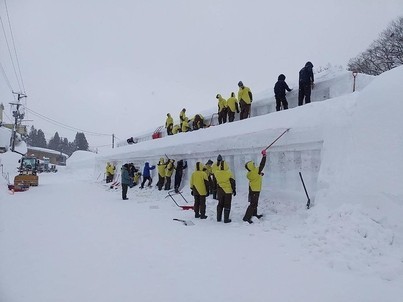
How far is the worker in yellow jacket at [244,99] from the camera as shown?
1255 centimetres

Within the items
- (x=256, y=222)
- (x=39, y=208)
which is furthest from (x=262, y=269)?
(x=39, y=208)

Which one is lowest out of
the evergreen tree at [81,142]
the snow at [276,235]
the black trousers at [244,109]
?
the snow at [276,235]

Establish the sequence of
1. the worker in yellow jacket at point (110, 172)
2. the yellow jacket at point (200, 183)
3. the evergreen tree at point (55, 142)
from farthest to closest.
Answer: the evergreen tree at point (55, 142) < the worker in yellow jacket at point (110, 172) < the yellow jacket at point (200, 183)

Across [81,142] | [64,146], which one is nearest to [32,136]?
[64,146]

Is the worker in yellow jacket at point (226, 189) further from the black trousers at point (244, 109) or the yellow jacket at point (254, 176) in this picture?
the black trousers at point (244, 109)

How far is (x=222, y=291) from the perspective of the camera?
4.31 metres

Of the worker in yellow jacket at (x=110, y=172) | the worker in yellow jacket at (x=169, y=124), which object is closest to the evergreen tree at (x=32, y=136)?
the worker in yellow jacket at (x=110, y=172)

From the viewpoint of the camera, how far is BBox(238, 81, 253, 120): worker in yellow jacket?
12555 mm

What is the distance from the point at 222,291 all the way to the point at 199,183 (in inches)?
203

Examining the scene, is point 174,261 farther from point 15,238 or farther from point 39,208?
point 39,208

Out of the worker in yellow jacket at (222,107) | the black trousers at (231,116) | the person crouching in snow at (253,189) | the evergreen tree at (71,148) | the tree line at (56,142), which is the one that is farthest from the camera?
the evergreen tree at (71,148)

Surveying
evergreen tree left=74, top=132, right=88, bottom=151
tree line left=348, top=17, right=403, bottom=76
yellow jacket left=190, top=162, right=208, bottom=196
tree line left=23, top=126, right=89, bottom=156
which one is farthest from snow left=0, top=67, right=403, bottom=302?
tree line left=23, top=126, right=89, bottom=156

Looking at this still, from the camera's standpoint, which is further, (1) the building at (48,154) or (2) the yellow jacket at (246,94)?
(1) the building at (48,154)

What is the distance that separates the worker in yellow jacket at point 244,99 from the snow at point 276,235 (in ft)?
5.94
